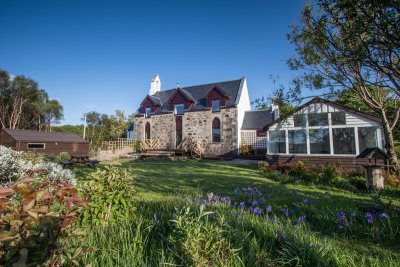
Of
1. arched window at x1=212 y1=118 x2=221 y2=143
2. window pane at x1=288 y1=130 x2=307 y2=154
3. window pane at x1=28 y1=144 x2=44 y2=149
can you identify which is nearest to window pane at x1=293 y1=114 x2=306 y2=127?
window pane at x1=288 y1=130 x2=307 y2=154

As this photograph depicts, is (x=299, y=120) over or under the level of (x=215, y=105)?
under

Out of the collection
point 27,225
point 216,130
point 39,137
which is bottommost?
point 27,225

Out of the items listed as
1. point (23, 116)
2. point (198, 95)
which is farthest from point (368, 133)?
point (23, 116)

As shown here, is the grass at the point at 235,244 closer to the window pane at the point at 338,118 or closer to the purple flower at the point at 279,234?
the purple flower at the point at 279,234

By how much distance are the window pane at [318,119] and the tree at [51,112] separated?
172ft

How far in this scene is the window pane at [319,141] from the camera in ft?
45.4

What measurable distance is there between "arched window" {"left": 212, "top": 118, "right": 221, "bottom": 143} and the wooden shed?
1809 cm

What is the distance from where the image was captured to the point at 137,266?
2297 millimetres

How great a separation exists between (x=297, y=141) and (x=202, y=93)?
15530 millimetres

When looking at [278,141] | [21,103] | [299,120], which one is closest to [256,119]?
[278,141]

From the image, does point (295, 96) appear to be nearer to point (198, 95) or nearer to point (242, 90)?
point (242, 90)

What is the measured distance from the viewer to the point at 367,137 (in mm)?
12875

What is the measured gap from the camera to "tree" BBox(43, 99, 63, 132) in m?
48.1

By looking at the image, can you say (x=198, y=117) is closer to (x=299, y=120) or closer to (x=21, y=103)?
(x=299, y=120)
